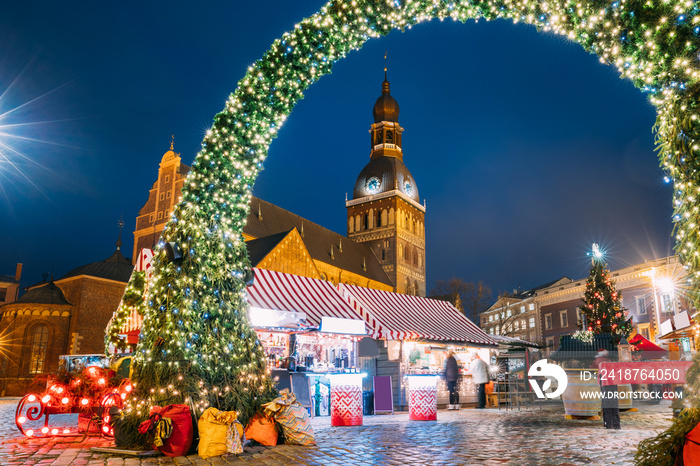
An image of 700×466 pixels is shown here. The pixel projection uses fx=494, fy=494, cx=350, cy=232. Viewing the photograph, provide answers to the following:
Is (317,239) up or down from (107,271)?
up

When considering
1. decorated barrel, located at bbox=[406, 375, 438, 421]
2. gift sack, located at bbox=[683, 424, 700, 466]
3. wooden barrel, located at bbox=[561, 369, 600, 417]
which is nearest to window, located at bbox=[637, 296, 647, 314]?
wooden barrel, located at bbox=[561, 369, 600, 417]

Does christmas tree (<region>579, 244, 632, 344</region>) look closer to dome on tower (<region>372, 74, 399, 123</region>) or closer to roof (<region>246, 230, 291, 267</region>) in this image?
roof (<region>246, 230, 291, 267</region>)

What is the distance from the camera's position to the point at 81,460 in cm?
540

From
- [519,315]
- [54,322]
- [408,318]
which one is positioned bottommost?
[408,318]

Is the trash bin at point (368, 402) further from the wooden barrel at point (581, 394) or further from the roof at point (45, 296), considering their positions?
the roof at point (45, 296)

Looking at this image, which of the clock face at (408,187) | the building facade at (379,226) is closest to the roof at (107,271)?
the building facade at (379,226)

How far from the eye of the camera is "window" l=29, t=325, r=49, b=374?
29.6 m

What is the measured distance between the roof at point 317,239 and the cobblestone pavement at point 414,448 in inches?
1220

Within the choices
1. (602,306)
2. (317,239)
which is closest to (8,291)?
(317,239)

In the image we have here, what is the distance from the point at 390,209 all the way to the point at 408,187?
4.74 metres

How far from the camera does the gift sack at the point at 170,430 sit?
18.9ft

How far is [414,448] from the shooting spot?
6.24 meters

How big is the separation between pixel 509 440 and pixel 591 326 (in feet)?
66.5

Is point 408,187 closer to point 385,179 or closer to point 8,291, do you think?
point 385,179
